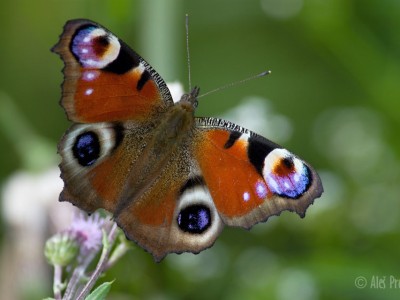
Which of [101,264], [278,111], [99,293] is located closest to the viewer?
[99,293]

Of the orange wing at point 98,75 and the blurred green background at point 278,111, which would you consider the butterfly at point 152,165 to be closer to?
the orange wing at point 98,75

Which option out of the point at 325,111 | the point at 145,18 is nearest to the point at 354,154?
the point at 325,111

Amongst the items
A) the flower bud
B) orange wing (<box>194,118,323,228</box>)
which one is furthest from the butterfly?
the flower bud

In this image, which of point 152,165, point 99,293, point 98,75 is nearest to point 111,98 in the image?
point 98,75

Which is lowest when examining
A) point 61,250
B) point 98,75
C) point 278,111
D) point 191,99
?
point 278,111

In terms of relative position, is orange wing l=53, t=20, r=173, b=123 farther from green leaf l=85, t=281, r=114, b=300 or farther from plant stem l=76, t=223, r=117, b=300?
green leaf l=85, t=281, r=114, b=300

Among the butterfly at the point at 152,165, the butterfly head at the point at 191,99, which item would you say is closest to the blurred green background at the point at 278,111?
the butterfly at the point at 152,165

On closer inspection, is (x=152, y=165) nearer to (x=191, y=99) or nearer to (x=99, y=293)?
(x=191, y=99)
